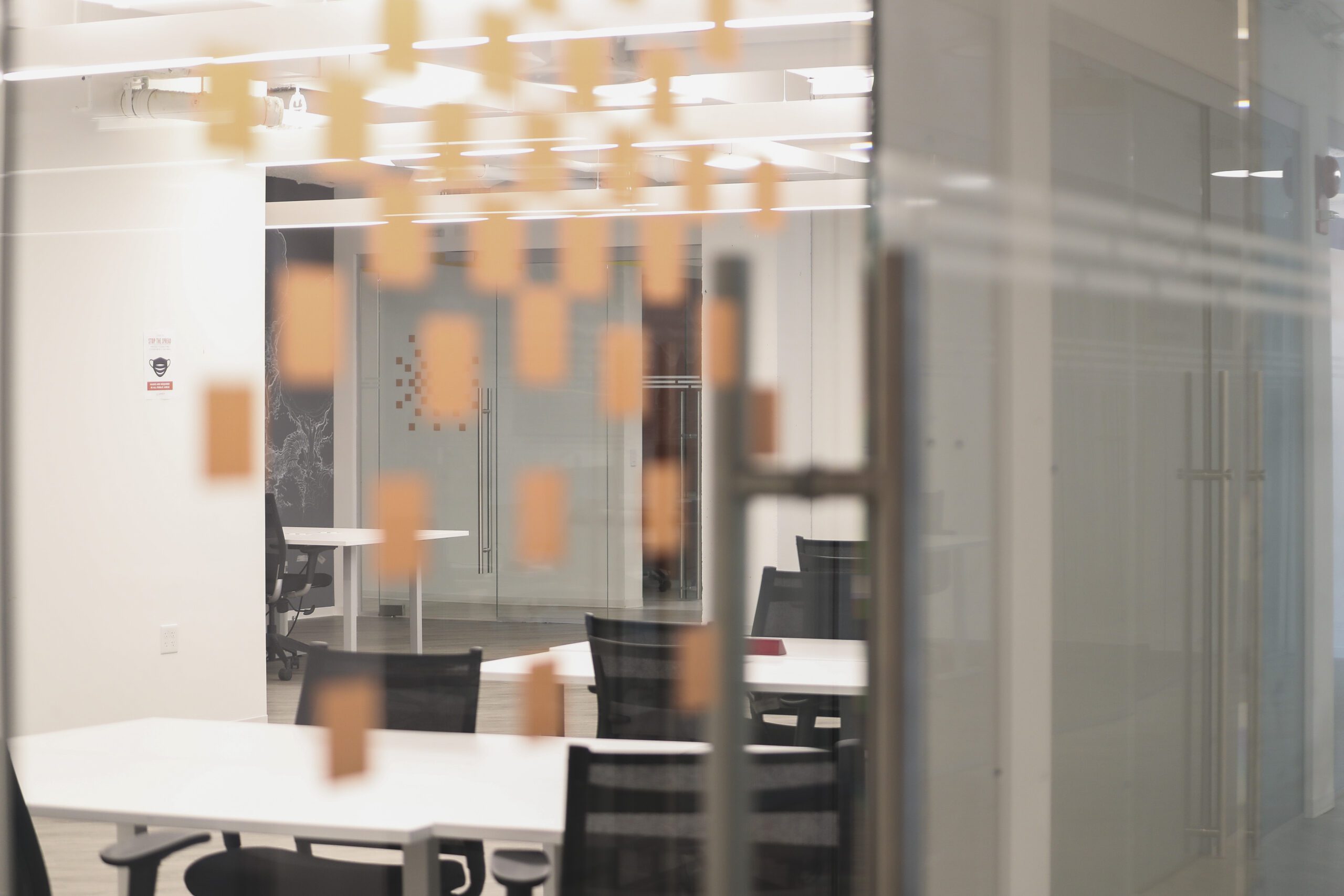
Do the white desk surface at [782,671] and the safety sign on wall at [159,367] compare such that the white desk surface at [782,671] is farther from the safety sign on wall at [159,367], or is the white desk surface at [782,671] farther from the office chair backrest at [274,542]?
the safety sign on wall at [159,367]

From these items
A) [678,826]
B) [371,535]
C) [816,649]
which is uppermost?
[371,535]

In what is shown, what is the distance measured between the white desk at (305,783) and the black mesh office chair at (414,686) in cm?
3

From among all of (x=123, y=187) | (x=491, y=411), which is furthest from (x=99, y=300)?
(x=491, y=411)

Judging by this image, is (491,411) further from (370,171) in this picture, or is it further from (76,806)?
(76,806)

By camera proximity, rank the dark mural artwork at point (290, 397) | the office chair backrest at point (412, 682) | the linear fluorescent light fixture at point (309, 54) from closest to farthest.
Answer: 1. the dark mural artwork at point (290, 397)
2. the linear fluorescent light fixture at point (309, 54)
3. the office chair backrest at point (412, 682)

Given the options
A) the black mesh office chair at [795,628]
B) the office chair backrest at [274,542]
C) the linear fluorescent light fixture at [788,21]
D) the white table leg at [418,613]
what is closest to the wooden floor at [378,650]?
the white table leg at [418,613]

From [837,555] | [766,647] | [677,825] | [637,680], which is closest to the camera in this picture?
[677,825]

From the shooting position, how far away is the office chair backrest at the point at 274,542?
231 centimetres

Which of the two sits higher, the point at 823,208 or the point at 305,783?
the point at 823,208

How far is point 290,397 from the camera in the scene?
2.01 m

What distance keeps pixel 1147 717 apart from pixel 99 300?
1.98 metres

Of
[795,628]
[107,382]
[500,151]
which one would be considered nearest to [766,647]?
[795,628]

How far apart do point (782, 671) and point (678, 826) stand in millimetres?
455

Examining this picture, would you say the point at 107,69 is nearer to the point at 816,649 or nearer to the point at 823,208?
the point at 823,208
